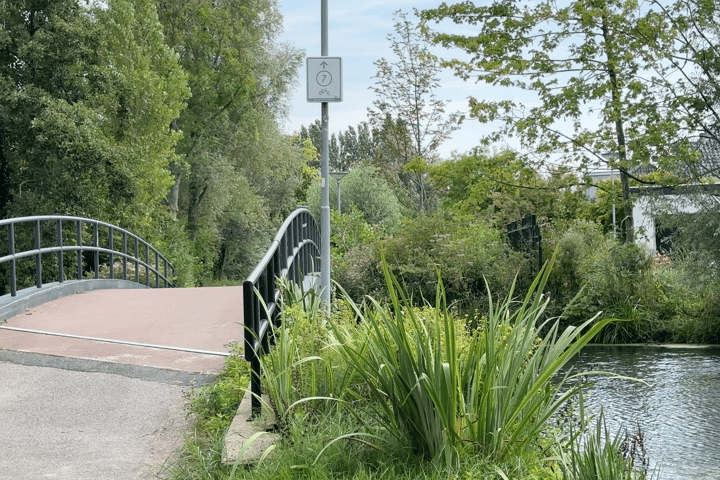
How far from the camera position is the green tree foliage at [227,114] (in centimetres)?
3847

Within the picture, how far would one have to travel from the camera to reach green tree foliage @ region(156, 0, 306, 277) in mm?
38469

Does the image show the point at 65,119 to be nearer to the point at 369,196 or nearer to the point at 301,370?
the point at 369,196

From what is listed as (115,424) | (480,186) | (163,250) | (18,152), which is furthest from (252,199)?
(115,424)

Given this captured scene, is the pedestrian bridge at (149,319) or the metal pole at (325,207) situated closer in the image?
the pedestrian bridge at (149,319)

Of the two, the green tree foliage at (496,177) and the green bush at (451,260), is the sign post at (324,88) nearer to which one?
the green bush at (451,260)

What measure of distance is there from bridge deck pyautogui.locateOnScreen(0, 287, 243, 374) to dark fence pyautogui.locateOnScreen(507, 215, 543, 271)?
22.2 feet

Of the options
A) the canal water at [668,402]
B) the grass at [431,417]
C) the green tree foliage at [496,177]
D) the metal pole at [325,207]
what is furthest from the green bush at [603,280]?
the grass at [431,417]

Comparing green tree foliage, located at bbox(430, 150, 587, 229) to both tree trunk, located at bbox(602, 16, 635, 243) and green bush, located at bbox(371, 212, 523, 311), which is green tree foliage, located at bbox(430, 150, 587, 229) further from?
green bush, located at bbox(371, 212, 523, 311)

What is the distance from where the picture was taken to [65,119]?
2523 cm

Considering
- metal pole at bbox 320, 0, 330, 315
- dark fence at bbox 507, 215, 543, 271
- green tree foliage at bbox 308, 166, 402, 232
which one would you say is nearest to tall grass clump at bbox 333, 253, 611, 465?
metal pole at bbox 320, 0, 330, 315

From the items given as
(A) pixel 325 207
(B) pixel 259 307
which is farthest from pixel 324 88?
(B) pixel 259 307

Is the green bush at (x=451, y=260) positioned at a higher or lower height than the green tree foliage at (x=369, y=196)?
lower

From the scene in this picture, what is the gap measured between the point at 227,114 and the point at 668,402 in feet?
107

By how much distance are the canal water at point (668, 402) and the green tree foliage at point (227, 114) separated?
26693mm
